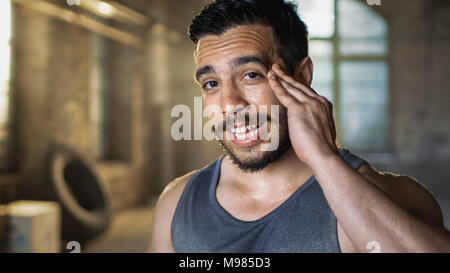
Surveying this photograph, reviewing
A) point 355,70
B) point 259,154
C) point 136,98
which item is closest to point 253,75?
point 259,154

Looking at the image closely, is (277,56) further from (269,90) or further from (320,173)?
(320,173)

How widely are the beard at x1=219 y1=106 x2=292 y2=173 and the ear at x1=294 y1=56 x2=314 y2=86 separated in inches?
7.8

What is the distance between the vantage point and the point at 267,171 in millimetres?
1436

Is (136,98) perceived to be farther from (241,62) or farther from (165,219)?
(241,62)

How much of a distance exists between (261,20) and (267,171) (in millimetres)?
536

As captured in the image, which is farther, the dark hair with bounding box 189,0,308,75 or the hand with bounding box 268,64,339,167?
the dark hair with bounding box 189,0,308,75

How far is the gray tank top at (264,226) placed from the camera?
3.81 feet

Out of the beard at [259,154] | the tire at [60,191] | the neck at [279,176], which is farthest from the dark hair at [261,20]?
the tire at [60,191]

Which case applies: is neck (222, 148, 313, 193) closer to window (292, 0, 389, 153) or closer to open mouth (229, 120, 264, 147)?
open mouth (229, 120, 264, 147)

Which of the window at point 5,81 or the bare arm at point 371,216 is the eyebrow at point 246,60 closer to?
the bare arm at point 371,216

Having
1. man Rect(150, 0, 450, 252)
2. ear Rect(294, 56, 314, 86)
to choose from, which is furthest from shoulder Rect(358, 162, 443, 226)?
ear Rect(294, 56, 314, 86)

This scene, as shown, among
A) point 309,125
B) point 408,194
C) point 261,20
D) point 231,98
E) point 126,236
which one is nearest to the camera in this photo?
point 309,125

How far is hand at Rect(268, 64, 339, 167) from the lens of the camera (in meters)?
0.99
